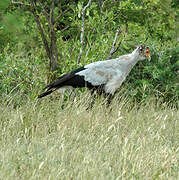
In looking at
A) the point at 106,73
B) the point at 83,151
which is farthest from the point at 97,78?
the point at 83,151

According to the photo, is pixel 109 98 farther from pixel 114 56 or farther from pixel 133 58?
pixel 114 56

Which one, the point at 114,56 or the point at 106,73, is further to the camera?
the point at 114,56

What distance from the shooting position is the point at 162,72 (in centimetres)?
675

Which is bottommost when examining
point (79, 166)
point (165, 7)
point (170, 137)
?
point (165, 7)

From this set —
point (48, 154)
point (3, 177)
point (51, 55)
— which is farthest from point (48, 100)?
point (3, 177)

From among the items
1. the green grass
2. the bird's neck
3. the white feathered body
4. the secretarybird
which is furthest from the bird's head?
the green grass

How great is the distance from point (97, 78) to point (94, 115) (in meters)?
0.58

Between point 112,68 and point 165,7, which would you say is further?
point 165,7

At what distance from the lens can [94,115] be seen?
5.36 m

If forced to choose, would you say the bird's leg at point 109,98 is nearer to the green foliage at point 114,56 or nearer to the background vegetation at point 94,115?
the background vegetation at point 94,115

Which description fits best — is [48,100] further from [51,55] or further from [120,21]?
[120,21]

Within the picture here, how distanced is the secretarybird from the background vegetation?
0.22 metres

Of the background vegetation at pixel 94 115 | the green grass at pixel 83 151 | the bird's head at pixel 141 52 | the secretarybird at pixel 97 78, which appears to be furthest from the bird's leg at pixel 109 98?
the bird's head at pixel 141 52

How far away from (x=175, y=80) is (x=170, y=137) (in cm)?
223
